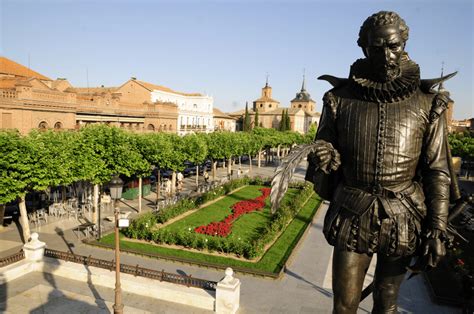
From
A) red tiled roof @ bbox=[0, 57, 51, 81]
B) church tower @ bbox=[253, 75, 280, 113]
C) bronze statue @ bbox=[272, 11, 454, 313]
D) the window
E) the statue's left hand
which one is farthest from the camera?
church tower @ bbox=[253, 75, 280, 113]

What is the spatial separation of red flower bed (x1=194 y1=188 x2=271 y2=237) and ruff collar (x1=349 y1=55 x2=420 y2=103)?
44.8ft

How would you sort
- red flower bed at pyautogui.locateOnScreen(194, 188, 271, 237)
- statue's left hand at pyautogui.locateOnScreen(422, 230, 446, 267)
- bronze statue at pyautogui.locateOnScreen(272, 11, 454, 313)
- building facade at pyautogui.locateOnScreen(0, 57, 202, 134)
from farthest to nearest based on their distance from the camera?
1. building facade at pyautogui.locateOnScreen(0, 57, 202, 134)
2. red flower bed at pyautogui.locateOnScreen(194, 188, 271, 237)
3. bronze statue at pyautogui.locateOnScreen(272, 11, 454, 313)
4. statue's left hand at pyautogui.locateOnScreen(422, 230, 446, 267)

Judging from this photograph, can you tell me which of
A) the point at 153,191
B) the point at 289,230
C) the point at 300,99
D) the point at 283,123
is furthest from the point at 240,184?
the point at 300,99

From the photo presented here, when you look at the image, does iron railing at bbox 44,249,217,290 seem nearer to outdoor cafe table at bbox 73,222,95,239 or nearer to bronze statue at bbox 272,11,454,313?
outdoor cafe table at bbox 73,222,95,239

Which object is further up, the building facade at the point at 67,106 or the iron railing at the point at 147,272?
the building facade at the point at 67,106

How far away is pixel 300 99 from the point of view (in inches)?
5025

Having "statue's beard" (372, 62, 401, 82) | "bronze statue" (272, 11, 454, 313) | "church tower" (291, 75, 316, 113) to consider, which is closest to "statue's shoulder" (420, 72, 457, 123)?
"bronze statue" (272, 11, 454, 313)

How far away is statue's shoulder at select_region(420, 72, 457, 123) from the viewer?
3309 mm

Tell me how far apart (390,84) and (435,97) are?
0.48 metres

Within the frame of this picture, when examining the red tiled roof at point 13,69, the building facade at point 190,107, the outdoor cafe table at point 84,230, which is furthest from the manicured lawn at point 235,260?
the building facade at point 190,107

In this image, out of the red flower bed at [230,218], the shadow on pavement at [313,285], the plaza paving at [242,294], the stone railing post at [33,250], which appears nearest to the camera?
the plaza paving at [242,294]

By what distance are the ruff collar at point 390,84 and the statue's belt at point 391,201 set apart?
0.85 meters

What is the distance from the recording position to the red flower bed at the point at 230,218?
16562 millimetres

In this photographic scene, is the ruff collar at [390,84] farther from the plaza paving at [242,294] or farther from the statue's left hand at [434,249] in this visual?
the plaza paving at [242,294]
